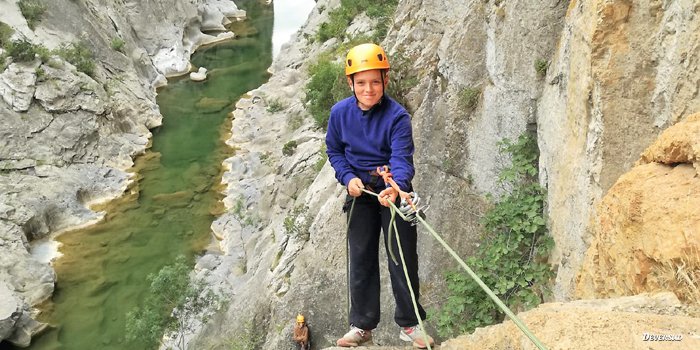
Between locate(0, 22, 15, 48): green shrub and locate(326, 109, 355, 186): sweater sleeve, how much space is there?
25903 mm

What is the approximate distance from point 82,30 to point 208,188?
49.9 ft

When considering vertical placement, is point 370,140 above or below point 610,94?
below

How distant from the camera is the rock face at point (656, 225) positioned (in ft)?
9.95

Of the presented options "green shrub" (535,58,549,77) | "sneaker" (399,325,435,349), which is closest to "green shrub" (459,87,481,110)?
"green shrub" (535,58,549,77)

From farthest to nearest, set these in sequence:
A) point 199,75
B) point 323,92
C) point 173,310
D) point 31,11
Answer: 1. point 199,75
2. point 31,11
3. point 323,92
4. point 173,310

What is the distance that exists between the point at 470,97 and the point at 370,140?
3529mm

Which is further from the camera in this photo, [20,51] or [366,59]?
[20,51]

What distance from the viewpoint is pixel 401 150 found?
4.46 meters

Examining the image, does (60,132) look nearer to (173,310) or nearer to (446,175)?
(173,310)

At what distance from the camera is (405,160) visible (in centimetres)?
444

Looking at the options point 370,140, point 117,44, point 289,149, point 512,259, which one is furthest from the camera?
point 117,44

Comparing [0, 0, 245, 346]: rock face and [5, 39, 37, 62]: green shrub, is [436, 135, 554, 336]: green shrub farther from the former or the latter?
[5, 39, 37, 62]: green shrub

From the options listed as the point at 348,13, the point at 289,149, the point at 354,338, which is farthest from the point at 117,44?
the point at 354,338

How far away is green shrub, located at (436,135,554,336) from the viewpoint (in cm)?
588
